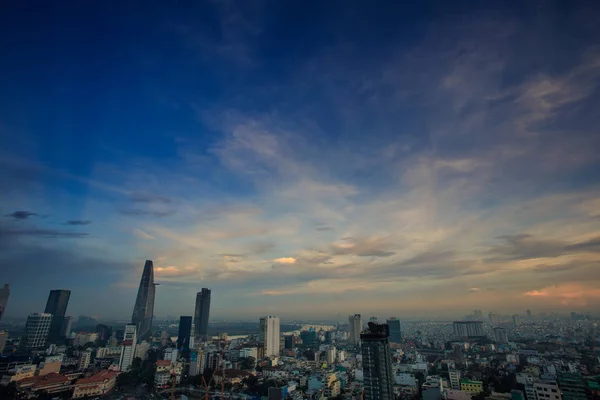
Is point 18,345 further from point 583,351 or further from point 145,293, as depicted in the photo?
point 583,351

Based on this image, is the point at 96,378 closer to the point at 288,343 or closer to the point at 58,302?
the point at 288,343

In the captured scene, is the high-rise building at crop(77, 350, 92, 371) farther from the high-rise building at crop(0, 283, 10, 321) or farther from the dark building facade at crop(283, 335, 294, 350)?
the dark building facade at crop(283, 335, 294, 350)

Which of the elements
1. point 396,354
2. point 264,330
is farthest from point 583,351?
point 264,330

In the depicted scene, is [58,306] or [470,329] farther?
[470,329]

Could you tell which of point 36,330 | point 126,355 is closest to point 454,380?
point 126,355

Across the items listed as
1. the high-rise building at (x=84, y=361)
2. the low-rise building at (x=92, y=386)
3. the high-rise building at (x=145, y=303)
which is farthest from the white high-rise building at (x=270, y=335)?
the high-rise building at (x=145, y=303)

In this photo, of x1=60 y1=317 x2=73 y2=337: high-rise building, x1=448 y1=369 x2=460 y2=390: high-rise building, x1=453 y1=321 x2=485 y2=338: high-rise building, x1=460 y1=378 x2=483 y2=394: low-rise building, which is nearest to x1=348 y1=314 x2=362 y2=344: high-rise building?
x1=453 y1=321 x2=485 y2=338: high-rise building
